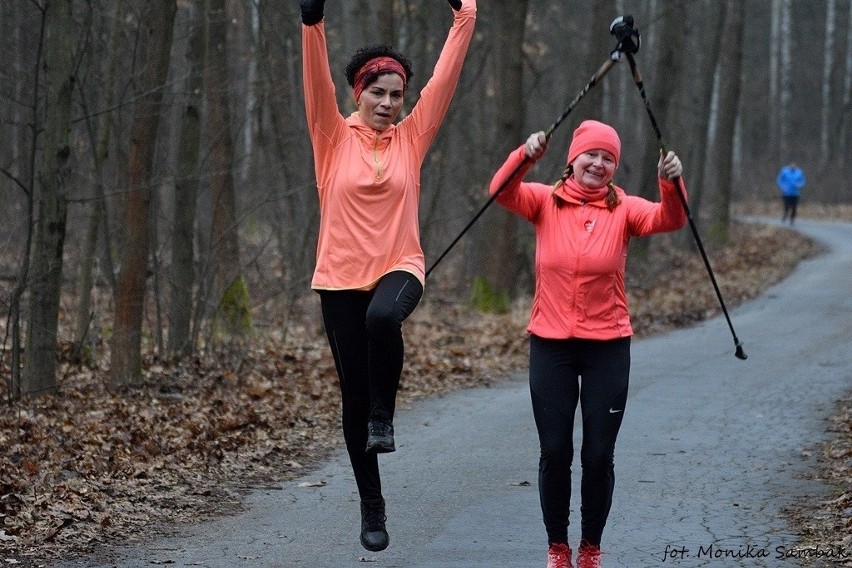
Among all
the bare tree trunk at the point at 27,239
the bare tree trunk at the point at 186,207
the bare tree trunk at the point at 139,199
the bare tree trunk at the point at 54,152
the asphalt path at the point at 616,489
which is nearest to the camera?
the asphalt path at the point at 616,489

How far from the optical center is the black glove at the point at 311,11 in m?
5.55

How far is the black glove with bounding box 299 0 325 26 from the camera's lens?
5.55 metres

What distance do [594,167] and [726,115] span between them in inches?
1043

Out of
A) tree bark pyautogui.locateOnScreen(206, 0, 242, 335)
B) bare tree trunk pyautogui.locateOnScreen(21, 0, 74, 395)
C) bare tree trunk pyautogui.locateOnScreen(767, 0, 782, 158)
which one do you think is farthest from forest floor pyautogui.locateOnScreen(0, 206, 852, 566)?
bare tree trunk pyautogui.locateOnScreen(767, 0, 782, 158)

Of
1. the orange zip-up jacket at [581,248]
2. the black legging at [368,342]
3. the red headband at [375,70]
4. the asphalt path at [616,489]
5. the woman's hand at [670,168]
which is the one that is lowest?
the asphalt path at [616,489]

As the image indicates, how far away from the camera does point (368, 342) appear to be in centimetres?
555

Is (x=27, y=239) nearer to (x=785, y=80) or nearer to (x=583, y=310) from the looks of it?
(x=583, y=310)

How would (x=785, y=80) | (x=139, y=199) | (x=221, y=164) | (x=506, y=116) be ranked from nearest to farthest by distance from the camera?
(x=139, y=199) < (x=221, y=164) < (x=506, y=116) < (x=785, y=80)

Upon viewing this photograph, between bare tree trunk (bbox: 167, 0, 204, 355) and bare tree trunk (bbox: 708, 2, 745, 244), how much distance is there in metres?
19.5

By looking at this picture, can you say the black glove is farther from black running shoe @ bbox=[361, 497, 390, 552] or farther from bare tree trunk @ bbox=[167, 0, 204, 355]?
bare tree trunk @ bbox=[167, 0, 204, 355]

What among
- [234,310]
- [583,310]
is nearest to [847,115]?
[234,310]

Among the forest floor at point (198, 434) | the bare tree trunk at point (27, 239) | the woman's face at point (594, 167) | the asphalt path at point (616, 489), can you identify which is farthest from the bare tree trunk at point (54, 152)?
the woman's face at point (594, 167)

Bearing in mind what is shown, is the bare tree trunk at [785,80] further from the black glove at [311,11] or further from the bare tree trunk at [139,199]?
the black glove at [311,11]

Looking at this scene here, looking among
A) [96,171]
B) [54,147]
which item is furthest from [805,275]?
[54,147]
